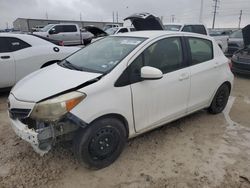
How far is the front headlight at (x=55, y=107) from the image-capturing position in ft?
8.32

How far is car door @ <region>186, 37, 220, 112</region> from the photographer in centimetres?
380

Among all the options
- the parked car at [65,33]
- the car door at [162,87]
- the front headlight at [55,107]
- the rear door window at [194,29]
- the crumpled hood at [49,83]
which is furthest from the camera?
the parked car at [65,33]

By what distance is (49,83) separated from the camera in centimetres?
289

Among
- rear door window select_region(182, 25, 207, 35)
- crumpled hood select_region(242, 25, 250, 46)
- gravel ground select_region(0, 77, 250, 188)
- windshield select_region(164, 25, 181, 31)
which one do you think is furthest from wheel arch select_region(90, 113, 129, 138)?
rear door window select_region(182, 25, 207, 35)

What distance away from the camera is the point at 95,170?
296 centimetres

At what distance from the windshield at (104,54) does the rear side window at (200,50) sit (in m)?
0.96

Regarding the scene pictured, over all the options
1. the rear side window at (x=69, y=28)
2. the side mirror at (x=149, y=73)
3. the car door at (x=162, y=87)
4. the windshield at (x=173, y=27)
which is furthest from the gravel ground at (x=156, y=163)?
the rear side window at (x=69, y=28)

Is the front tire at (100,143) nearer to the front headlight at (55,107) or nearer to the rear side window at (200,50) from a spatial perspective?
the front headlight at (55,107)

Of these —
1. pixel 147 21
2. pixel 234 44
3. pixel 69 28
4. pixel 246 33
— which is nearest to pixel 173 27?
pixel 246 33

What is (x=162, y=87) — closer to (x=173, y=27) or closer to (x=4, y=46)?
(x=4, y=46)

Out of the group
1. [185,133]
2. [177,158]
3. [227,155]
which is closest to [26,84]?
[177,158]

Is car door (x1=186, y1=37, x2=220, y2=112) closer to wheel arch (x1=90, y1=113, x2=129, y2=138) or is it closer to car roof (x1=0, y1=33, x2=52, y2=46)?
wheel arch (x1=90, y1=113, x2=129, y2=138)

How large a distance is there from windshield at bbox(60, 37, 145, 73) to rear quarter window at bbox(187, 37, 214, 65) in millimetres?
954

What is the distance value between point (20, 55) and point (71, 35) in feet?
41.9
